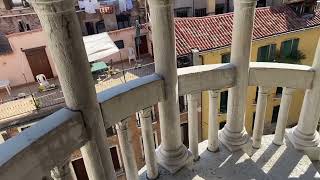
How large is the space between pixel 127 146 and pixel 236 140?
315 cm

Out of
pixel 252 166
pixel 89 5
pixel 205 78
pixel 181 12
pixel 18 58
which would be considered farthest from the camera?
pixel 181 12

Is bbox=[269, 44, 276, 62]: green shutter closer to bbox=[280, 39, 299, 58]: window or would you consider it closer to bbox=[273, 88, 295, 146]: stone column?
bbox=[280, 39, 299, 58]: window

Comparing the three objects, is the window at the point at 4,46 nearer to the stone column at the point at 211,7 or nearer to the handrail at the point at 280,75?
the stone column at the point at 211,7

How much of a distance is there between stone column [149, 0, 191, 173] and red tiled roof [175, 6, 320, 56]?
14390mm

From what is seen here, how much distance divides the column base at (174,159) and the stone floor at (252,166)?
0.15 meters

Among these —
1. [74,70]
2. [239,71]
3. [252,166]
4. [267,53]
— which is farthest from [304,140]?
[267,53]

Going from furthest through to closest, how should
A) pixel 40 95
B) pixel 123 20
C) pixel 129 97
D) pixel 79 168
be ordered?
pixel 123 20
pixel 40 95
pixel 79 168
pixel 129 97

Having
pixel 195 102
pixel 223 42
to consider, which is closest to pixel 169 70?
pixel 195 102

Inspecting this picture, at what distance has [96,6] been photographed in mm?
28641

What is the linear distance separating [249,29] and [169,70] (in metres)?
1.99

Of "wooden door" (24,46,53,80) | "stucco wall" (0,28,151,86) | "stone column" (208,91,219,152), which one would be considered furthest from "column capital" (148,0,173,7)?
"wooden door" (24,46,53,80)

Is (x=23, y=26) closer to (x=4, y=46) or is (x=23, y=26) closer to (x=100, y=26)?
(x=4, y=46)

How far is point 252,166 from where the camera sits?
8531 mm

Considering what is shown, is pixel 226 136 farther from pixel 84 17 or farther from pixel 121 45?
pixel 84 17
